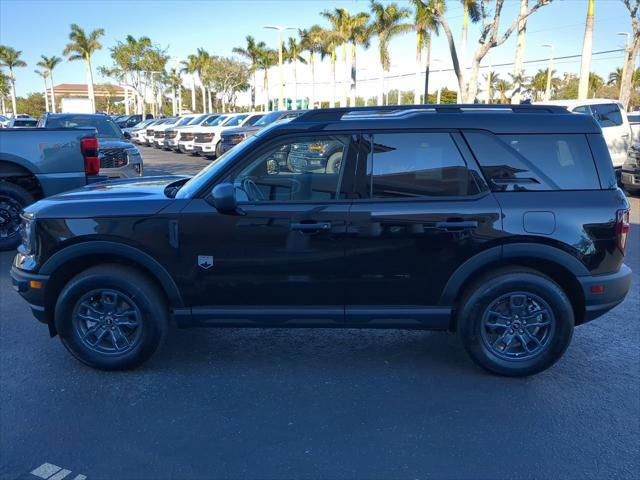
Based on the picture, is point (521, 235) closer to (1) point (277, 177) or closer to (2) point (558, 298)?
(2) point (558, 298)

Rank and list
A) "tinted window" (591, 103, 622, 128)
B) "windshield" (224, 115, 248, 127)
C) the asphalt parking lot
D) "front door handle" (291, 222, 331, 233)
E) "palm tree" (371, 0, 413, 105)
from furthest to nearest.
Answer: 1. "palm tree" (371, 0, 413, 105)
2. "windshield" (224, 115, 248, 127)
3. "tinted window" (591, 103, 622, 128)
4. "front door handle" (291, 222, 331, 233)
5. the asphalt parking lot

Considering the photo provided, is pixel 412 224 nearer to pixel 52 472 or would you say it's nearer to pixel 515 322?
pixel 515 322

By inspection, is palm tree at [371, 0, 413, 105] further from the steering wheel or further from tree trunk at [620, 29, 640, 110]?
the steering wheel

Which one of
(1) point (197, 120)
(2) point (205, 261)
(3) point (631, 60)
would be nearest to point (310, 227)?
(2) point (205, 261)

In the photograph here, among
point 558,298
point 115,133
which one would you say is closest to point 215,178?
point 558,298

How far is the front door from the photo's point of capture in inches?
155

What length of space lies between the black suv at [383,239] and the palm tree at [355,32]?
4268 cm

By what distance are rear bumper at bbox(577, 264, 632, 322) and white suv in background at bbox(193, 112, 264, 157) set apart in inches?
737

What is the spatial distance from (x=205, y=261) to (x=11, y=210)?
5262mm

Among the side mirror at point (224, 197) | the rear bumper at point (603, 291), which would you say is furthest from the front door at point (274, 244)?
the rear bumper at point (603, 291)

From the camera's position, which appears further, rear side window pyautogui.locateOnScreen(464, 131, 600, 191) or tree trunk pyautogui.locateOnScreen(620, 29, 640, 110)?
tree trunk pyautogui.locateOnScreen(620, 29, 640, 110)

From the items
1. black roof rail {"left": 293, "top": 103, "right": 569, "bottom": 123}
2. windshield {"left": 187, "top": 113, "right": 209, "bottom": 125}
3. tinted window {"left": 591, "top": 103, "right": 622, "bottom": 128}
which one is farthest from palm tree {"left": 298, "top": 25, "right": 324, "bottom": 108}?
black roof rail {"left": 293, "top": 103, "right": 569, "bottom": 123}

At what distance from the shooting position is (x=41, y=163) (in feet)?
25.4

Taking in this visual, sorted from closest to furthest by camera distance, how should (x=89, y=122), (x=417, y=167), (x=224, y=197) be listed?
Answer: (x=224, y=197) → (x=417, y=167) → (x=89, y=122)
